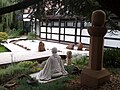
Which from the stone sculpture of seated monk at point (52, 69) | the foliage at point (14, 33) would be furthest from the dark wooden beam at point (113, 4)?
the foliage at point (14, 33)

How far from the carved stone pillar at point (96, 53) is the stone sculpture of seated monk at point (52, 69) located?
1606 mm

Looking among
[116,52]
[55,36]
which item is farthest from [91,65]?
[55,36]

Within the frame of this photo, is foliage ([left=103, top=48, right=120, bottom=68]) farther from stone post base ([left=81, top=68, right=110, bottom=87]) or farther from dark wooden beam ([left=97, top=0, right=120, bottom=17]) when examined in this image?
dark wooden beam ([left=97, top=0, right=120, bottom=17])

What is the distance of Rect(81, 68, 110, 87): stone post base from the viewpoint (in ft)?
16.3

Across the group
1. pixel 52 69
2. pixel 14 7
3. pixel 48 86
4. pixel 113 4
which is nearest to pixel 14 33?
pixel 52 69

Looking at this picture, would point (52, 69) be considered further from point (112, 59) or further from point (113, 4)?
point (113, 4)

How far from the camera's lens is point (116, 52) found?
776cm

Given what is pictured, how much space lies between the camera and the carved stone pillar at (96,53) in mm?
4953

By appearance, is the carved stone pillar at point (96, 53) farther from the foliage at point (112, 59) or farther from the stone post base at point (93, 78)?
the foliage at point (112, 59)

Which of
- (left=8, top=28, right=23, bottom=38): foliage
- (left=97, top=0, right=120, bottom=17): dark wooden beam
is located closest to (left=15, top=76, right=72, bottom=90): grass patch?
(left=97, top=0, right=120, bottom=17): dark wooden beam

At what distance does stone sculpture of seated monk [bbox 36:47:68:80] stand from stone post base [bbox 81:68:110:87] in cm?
156

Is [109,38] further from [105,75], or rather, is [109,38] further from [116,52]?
[105,75]

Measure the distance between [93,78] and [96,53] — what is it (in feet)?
2.18

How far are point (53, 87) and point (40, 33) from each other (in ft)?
61.8
